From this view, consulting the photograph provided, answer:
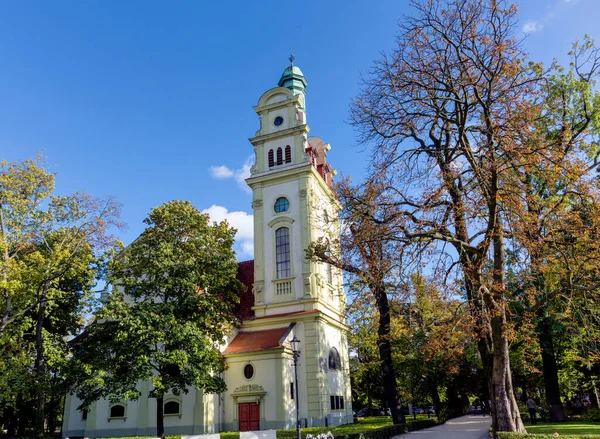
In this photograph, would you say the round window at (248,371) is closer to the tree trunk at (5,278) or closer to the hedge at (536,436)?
the tree trunk at (5,278)

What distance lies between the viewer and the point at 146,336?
20781mm

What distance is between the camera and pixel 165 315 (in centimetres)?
2172

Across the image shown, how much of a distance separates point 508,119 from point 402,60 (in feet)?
12.8

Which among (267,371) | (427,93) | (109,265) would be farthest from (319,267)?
(427,93)

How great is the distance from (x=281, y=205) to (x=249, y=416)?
1264 cm

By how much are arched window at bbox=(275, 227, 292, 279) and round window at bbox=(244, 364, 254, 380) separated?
→ 560cm

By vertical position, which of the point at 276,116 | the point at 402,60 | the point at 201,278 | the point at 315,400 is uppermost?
the point at 276,116

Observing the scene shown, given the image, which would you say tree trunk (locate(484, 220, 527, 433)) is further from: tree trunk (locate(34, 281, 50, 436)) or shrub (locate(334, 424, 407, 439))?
tree trunk (locate(34, 281, 50, 436))

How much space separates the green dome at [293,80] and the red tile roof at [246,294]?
43.1ft

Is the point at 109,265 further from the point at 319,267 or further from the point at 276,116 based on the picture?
the point at 276,116

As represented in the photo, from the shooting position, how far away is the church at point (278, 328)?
82.1 ft

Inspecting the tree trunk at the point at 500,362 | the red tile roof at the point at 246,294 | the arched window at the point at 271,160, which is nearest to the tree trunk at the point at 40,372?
the red tile roof at the point at 246,294

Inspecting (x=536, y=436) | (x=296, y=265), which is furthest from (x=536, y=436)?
(x=296, y=265)

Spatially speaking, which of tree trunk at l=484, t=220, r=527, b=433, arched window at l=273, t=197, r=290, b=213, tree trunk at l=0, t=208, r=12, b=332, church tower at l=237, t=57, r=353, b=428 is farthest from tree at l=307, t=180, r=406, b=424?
tree trunk at l=0, t=208, r=12, b=332
